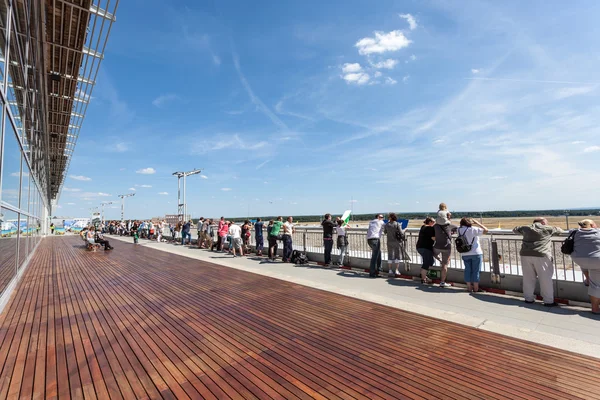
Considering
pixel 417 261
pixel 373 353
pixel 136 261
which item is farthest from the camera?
pixel 136 261

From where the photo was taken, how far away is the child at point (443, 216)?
671 cm

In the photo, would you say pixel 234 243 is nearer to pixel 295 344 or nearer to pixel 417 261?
pixel 417 261

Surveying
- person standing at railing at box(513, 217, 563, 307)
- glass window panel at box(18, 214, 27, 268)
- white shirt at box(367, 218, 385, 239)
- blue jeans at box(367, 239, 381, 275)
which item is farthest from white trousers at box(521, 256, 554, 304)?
glass window panel at box(18, 214, 27, 268)

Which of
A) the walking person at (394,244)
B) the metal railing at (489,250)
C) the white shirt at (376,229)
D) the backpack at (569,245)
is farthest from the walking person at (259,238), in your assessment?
the backpack at (569,245)

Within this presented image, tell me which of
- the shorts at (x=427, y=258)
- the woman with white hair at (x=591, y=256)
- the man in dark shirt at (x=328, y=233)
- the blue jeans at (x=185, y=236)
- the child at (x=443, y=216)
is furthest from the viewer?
the blue jeans at (x=185, y=236)

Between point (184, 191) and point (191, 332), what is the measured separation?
28967mm

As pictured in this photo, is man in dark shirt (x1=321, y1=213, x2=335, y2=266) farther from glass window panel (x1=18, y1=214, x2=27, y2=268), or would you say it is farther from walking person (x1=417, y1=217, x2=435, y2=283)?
glass window panel (x1=18, y1=214, x2=27, y2=268)

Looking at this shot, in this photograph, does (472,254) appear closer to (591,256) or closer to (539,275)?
(539,275)

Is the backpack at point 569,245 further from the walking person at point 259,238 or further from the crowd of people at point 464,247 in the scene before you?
the walking person at point 259,238

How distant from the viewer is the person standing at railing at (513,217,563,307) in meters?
5.14

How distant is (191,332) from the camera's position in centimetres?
421

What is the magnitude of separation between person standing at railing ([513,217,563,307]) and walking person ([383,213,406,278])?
2676 millimetres

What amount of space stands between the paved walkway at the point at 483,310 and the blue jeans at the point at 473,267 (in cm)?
32

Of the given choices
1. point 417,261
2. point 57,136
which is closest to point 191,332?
point 417,261
